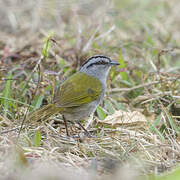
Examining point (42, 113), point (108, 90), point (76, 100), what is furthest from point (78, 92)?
point (108, 90)

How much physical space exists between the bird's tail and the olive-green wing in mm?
109

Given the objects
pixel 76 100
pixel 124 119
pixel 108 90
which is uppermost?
pixel 76 100

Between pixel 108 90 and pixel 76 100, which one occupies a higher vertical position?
pixel 76 100

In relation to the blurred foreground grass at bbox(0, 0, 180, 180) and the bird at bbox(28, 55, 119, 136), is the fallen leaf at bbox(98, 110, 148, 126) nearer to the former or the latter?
the blurred foreground grass at bbox(0, 0, 180, 180)

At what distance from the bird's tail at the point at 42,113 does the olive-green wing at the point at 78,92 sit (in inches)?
4.3

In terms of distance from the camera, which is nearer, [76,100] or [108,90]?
[76,100]

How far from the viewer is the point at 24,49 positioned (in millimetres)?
7297

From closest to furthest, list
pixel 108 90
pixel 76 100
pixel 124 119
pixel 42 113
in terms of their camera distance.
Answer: pixel 42 113, pixel 76 100, pixel 124 119, pixel 108 90

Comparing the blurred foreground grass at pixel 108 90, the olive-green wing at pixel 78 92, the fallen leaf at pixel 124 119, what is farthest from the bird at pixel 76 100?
the fallen leaf at pixel 124 119

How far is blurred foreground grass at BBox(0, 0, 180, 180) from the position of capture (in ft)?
12.0

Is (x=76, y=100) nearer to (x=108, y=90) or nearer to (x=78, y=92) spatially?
(x=78, y=92)

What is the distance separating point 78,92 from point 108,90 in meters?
1.07

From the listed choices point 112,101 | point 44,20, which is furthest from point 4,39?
point 112,101

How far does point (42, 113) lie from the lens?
14.7 ft
